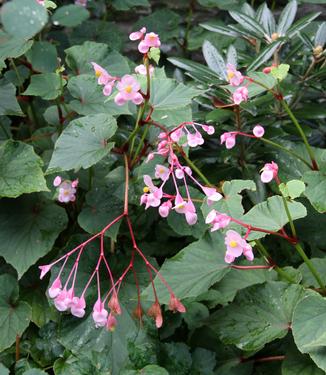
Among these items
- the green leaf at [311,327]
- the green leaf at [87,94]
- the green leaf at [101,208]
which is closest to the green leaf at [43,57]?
the green leaf at [87,94]

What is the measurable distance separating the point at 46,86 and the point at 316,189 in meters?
0.77

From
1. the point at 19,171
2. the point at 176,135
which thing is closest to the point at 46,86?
the point at 19,171

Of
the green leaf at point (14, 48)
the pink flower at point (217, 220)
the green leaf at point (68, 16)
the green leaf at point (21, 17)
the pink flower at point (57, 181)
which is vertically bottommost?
the pink flower at point (57, 181)

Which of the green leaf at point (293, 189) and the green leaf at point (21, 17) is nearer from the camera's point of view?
the green leaf at point (21, 17)

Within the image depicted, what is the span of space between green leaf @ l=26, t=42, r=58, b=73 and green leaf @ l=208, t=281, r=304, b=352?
0.90 meters

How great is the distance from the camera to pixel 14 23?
45 cm

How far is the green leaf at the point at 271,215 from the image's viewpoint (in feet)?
3.70

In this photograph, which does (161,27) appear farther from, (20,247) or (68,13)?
(20,247)

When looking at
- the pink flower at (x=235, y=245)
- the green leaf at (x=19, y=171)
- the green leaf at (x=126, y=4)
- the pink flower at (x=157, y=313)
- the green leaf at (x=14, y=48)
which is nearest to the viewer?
the pink flower at (x=235, y=245)

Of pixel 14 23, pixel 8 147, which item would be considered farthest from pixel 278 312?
pixel 14 23

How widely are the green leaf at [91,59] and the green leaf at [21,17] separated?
1.17 metres

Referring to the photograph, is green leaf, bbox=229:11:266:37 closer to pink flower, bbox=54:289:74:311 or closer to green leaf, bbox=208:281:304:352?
green leaf, bbox=208:281:304:352

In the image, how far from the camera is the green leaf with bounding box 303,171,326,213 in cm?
127

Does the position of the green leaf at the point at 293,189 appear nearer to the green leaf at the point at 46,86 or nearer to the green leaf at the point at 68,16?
the green leaf at the point at 68,16
